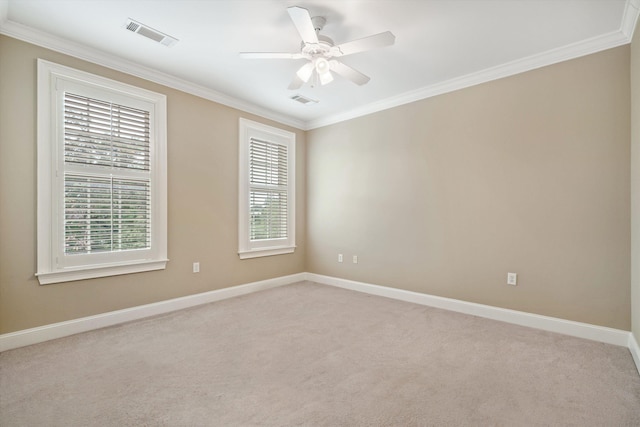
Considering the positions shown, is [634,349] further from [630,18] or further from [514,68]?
[514,68]

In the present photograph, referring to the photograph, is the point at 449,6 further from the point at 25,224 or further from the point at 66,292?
the point at 66,292

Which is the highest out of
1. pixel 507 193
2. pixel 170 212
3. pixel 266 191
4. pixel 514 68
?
pixel 514 68

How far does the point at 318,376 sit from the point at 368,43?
246 cm

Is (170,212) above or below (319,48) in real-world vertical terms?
below

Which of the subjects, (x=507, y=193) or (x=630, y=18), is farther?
(x=507, y=193)

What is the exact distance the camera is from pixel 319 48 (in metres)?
2.44

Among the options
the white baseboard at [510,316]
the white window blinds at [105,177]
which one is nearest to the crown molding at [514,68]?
the white baseboard at [510,316]

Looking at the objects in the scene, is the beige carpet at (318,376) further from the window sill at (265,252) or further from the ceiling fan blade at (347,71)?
the ceiling fan blade at (347,71)

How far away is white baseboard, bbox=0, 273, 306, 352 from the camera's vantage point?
2.57m

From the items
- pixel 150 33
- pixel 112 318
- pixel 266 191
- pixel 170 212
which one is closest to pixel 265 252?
pixel 266 191

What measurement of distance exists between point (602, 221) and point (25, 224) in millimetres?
5068

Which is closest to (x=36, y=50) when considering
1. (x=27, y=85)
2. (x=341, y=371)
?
(x=27, y=85)

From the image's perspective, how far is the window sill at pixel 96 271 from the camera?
2.72 meters

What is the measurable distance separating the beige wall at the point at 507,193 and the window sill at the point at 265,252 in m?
0.98
